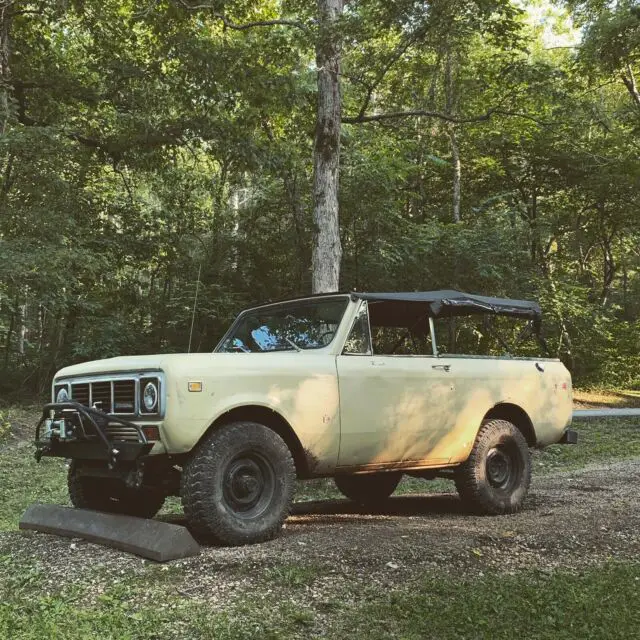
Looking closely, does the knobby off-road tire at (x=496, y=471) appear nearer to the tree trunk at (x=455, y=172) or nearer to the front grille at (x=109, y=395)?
the front grille at (x=109, y=395)

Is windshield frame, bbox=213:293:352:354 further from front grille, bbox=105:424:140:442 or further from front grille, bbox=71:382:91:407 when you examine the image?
front grille, bbox=105:424:140:442

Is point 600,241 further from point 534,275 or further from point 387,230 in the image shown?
point 387,230

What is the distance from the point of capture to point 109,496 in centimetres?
595

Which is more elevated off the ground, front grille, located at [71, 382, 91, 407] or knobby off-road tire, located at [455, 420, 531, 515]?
front grille, located at [71, 382, 91, 407]

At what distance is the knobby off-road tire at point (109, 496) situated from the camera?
5801mm

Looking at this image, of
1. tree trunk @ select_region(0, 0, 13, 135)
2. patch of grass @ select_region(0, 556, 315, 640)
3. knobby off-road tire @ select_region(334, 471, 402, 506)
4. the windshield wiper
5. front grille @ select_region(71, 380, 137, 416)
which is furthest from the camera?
tree trunk @ select_region(0, 0, 13, 135)

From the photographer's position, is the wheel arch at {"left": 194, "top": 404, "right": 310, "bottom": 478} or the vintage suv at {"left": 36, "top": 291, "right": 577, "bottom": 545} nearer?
the vintage suv at {"left": 36, "top": 291, "right": 577, "bottom": 545}

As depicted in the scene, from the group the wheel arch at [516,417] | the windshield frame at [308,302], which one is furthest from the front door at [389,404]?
the wheel arch at [516,417]

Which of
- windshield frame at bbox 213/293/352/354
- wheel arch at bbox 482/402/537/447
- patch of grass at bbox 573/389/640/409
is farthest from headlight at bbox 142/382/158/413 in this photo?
patch of grass at bbox 573/389/640/409

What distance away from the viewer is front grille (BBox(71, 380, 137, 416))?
16.1ft

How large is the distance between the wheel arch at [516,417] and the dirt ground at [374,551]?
0.74m

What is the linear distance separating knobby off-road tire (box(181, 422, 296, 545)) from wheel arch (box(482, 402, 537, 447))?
8.93ft

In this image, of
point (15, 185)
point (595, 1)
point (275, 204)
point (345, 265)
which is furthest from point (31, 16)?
point (595, 1)

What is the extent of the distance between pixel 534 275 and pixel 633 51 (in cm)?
709
